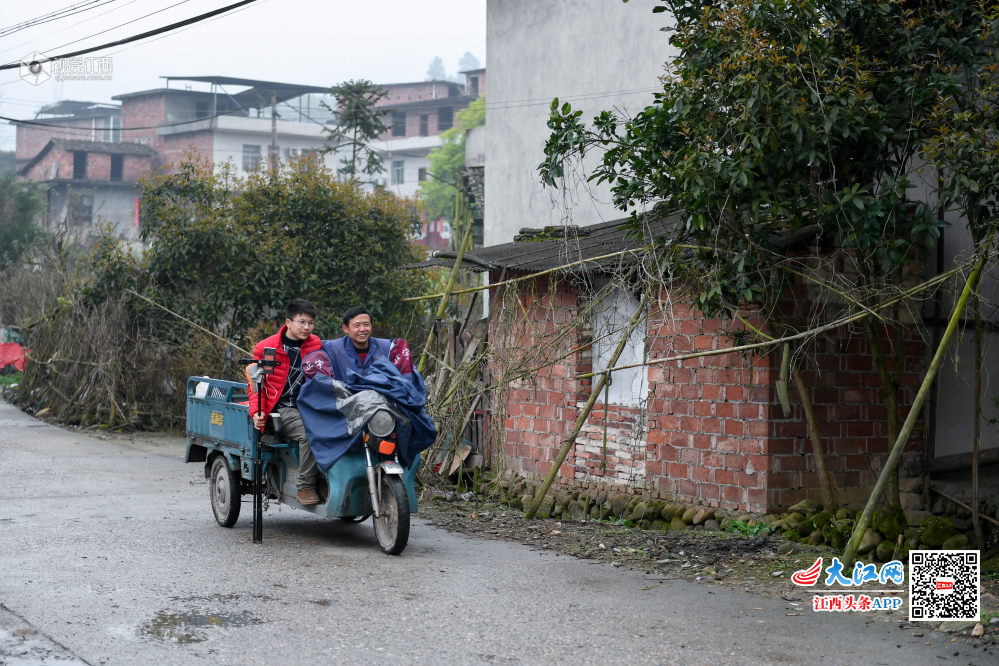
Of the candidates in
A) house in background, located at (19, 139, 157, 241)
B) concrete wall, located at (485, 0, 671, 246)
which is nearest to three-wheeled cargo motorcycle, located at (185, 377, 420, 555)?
concrete wall, located at (485, 0, 671, 246)

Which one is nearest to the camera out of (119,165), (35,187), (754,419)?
(754,419)

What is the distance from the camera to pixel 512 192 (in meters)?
15.2

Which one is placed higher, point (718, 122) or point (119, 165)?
point (119, 165)

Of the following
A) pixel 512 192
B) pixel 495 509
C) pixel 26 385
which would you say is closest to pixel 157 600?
pixel 495 509

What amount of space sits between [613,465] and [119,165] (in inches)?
1896

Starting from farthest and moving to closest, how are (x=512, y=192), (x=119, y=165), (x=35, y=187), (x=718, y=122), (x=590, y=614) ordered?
(x=119, y=165), (x=35, y=187), (x=512, y=192), (x=718, y=122), (x=590, y=614)

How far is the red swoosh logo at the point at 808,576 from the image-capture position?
6.82 meters

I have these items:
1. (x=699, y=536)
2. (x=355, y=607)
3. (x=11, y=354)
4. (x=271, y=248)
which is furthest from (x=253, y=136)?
(x=355, y=607)

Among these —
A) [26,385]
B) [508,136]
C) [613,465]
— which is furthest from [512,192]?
[26,385]

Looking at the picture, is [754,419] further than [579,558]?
Yes

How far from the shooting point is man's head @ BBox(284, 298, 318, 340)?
27.8ft

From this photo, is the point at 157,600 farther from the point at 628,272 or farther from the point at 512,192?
the point at 512,192

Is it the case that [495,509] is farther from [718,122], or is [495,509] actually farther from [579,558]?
[718,122]

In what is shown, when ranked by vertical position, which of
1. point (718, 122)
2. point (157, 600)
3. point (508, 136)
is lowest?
point (157, 600)
